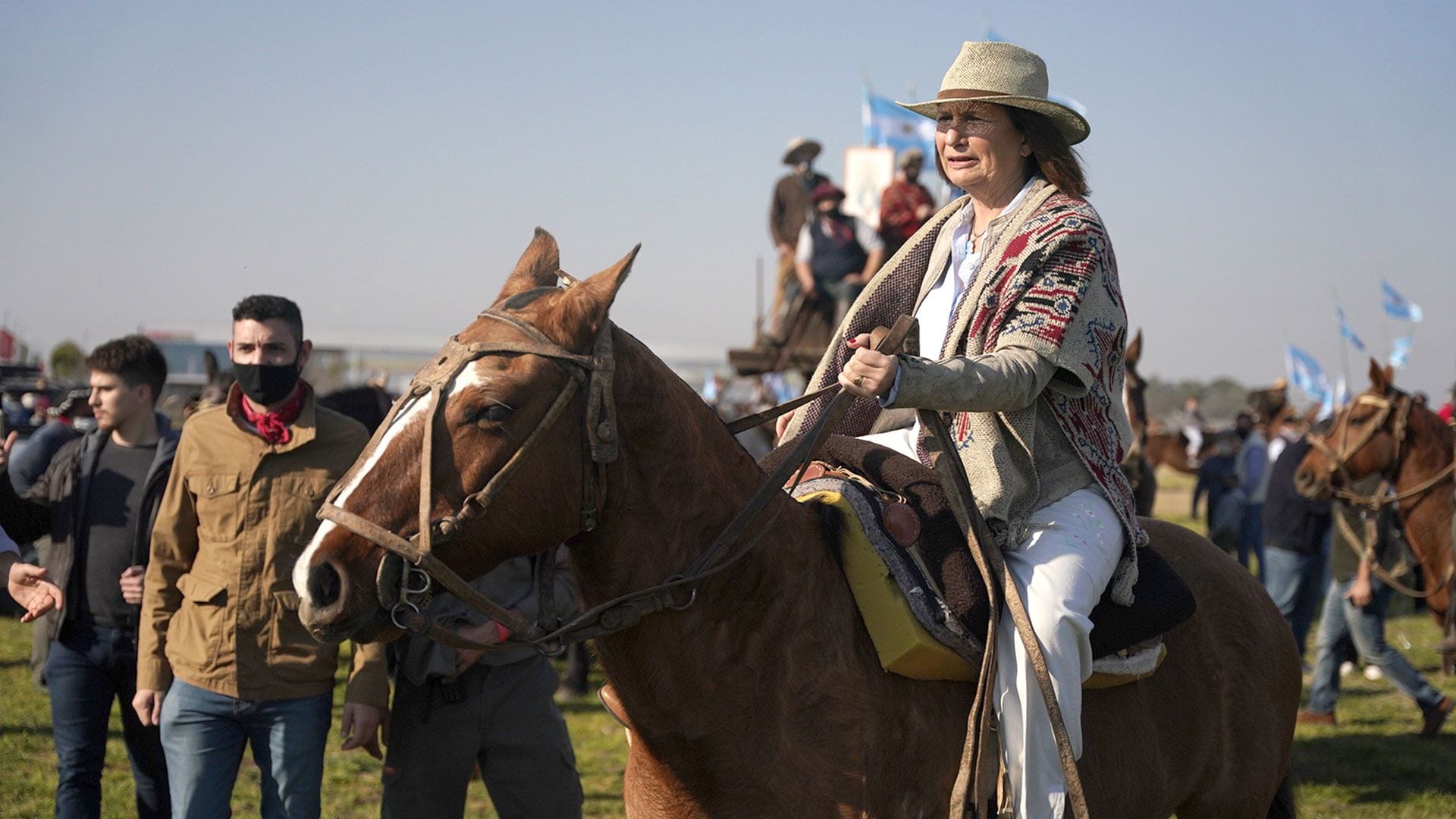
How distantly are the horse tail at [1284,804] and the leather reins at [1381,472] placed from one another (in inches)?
204

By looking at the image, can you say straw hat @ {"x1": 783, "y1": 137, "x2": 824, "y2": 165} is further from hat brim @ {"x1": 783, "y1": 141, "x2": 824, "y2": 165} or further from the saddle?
the saddle

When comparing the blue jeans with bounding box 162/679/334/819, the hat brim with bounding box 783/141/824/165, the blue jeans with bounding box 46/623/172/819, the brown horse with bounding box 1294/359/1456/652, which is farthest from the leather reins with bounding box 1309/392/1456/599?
the blue jeans with bounding box 46/623/172/819

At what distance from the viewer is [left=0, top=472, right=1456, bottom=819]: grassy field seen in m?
7.18

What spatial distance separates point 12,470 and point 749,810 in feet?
16.6

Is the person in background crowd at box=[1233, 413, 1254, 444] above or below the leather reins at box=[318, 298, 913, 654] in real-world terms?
below

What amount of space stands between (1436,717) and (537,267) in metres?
8.59

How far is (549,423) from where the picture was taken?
2.62 meters

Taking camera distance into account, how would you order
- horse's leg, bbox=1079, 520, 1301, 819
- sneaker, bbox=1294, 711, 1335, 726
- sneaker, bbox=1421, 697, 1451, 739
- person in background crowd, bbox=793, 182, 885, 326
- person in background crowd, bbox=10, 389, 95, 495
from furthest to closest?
person in background crowd, bbox=793, 182, 885, 326, sneaker, bbox=1294, 711, 1335, 726, sneaker, bbox=1421, 697, 1451, 739, person in background crowd, bbox=10, 389, 95, 495, horse's leg, bbox=1079, 520, 1301, 819

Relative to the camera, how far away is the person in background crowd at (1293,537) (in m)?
9.95

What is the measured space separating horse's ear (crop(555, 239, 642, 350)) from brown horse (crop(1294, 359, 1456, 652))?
308 inches

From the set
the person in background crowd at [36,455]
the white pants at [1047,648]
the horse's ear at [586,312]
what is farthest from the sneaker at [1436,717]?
the person in background crowd at [36,455]

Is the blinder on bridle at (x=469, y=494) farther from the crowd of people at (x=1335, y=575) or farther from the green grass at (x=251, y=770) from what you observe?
the crowd of people at (x=1335, y=575)

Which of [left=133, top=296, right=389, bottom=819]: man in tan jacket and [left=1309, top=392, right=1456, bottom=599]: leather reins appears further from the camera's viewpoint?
[left=1309, top=392, right=1456, bottom=599]: leather reins

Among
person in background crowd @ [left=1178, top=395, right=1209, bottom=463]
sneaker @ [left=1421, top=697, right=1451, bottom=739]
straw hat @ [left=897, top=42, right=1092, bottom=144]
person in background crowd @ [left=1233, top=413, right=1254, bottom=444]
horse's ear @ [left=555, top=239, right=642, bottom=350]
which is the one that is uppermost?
straw hat @ [left=897, top=42, right=1092, bottom=144]
